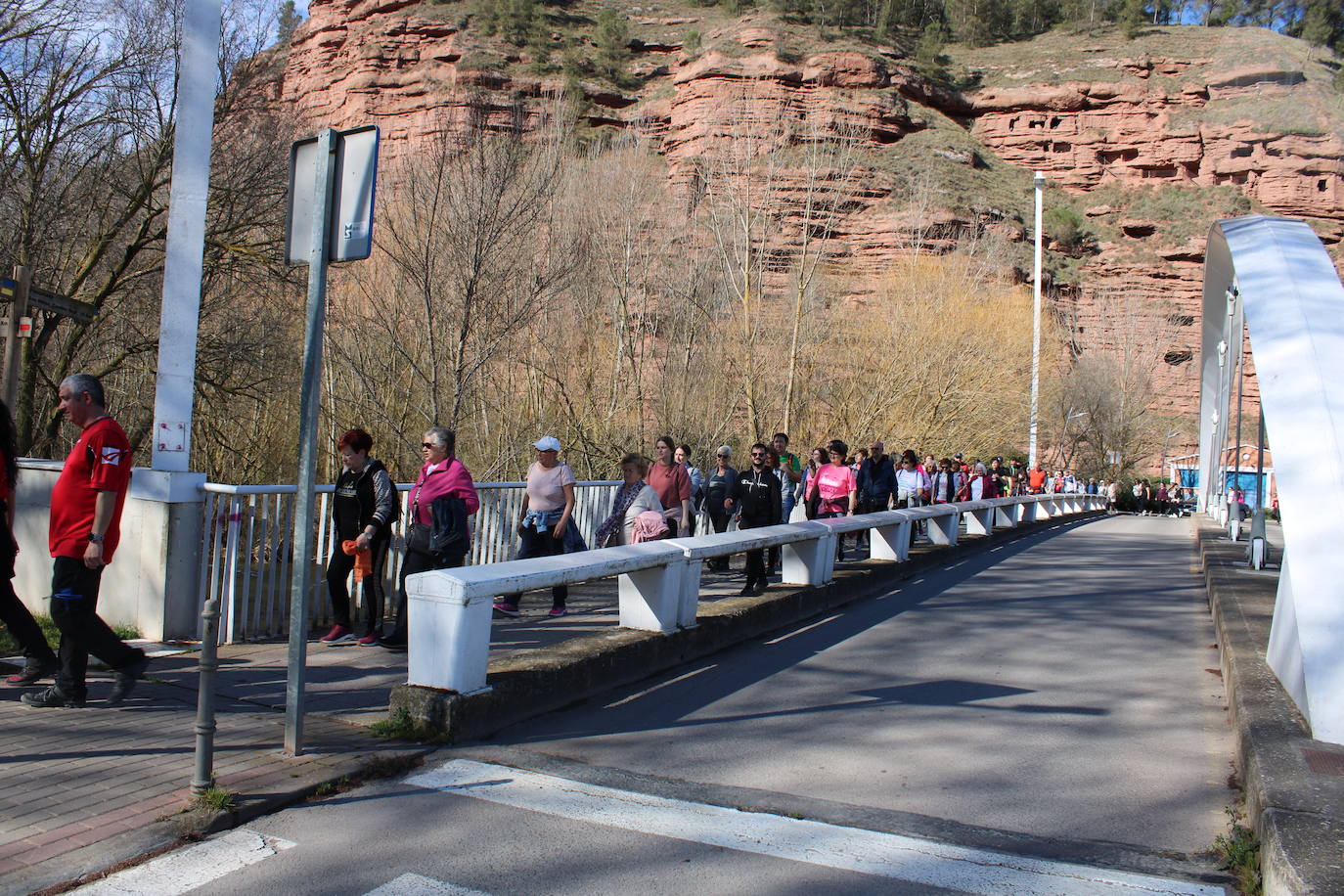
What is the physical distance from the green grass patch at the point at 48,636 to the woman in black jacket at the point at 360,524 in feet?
4.38

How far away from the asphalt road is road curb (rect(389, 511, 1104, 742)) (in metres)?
0.14

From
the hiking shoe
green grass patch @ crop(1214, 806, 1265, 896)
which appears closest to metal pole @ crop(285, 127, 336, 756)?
the hiking shoe

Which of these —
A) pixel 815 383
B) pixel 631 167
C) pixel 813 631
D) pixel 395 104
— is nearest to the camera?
pixel 813 631

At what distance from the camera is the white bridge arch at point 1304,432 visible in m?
5.30

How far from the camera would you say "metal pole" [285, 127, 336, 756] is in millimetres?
4996

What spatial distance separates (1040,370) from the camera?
44.2 metres

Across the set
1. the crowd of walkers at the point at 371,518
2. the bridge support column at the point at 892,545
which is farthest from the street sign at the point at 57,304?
the bridge support column at the point at 892,545

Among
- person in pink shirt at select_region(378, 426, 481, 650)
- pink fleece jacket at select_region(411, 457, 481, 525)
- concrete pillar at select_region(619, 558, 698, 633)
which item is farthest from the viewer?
pink fleece jacket at select_region(411, 457, 481, 525)

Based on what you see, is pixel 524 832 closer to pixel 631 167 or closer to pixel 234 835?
pixel 234 835

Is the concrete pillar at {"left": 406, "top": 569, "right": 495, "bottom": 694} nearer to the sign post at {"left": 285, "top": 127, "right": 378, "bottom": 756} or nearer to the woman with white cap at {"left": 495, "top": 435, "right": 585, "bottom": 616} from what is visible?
the sign post at {"left": 285, "top": 127, "right": 378, "bottom": 756}

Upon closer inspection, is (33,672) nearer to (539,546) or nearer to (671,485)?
(539,546)

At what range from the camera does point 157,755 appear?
4871mm

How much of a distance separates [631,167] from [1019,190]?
2465 inches

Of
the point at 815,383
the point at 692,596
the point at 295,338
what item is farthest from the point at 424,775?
the point at 815,383
